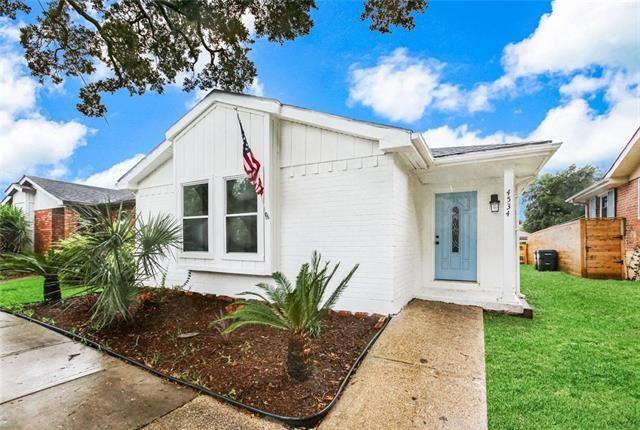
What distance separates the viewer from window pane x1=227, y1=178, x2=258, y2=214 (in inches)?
223

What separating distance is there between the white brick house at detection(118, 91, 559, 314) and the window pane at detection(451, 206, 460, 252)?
0.8 inches

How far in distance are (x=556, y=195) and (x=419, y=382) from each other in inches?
1324

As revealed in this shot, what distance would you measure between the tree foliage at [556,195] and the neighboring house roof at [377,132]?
27.8 meters

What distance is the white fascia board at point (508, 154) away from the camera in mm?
4686

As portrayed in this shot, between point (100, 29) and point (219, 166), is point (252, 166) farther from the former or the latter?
point (100, 29)

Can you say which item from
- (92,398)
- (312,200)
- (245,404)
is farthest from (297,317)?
(312,200)

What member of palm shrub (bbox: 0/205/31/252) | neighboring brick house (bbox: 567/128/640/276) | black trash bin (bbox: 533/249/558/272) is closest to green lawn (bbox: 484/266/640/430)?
neighboring brick house (bbox: 567/128/640/276)

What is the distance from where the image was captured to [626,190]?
10.0m

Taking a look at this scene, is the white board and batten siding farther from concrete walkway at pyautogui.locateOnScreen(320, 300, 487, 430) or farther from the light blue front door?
the light blue front door

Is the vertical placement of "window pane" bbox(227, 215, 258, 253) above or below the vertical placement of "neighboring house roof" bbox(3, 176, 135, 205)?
below

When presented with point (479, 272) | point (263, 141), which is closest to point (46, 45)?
point (263, 141)

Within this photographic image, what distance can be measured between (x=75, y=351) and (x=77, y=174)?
4.12 m

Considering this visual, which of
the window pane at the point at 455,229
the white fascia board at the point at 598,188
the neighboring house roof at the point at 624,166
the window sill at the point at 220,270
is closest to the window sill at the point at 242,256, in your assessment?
the window sill at the point at 220,270

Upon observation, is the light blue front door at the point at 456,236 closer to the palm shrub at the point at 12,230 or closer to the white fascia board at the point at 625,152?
the white fascia board at the point at 625,152
